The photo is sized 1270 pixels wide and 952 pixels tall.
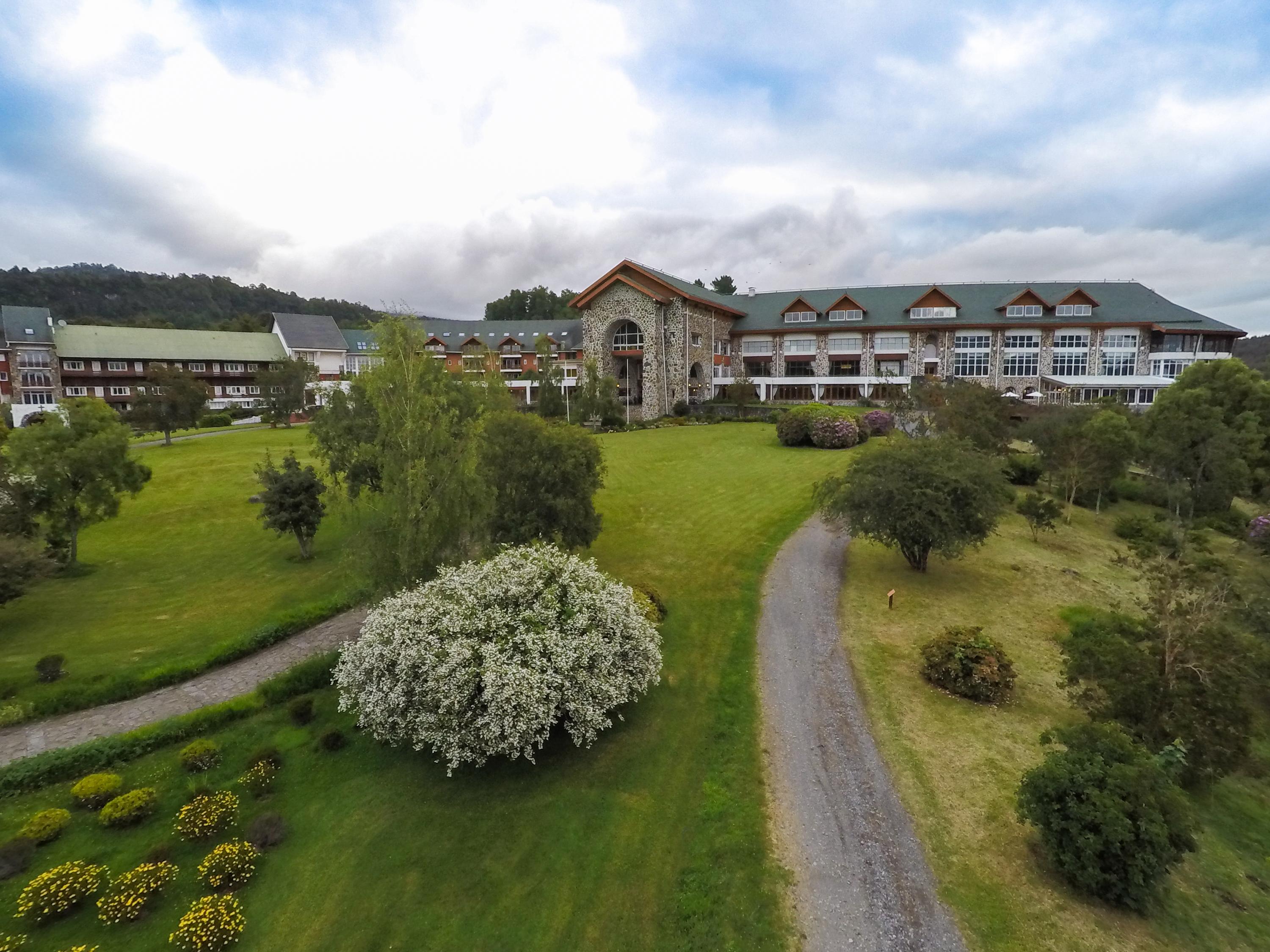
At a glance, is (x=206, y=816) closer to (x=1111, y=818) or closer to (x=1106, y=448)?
(x=1111, y=818)

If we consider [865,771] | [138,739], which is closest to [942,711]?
[865,771]

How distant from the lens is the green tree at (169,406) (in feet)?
144

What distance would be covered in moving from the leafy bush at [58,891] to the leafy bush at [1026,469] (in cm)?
3859

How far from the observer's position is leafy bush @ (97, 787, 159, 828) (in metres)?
10.9

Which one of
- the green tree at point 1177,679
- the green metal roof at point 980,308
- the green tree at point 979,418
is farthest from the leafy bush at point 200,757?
the green metal roof at point 980,308

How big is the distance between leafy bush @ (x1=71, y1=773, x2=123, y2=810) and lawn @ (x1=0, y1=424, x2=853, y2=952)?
33 cm

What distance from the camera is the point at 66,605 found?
1977 cm

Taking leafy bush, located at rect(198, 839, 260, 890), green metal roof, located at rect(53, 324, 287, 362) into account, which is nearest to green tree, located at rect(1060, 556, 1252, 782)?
leafy bush, located at rect(198, 839, 260, 890)

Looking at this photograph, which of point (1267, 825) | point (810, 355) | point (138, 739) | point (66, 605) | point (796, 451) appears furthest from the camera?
point (810, 355)

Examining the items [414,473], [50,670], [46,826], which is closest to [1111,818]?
[414,473]

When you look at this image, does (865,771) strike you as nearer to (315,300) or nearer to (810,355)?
(810,355)

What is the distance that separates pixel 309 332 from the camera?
80500mm

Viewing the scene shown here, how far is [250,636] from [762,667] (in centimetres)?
1422

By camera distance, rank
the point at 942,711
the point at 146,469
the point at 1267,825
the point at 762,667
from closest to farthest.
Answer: the point at 1267,825, the point at 942,711, the point at 762,667, the point at 146,469
